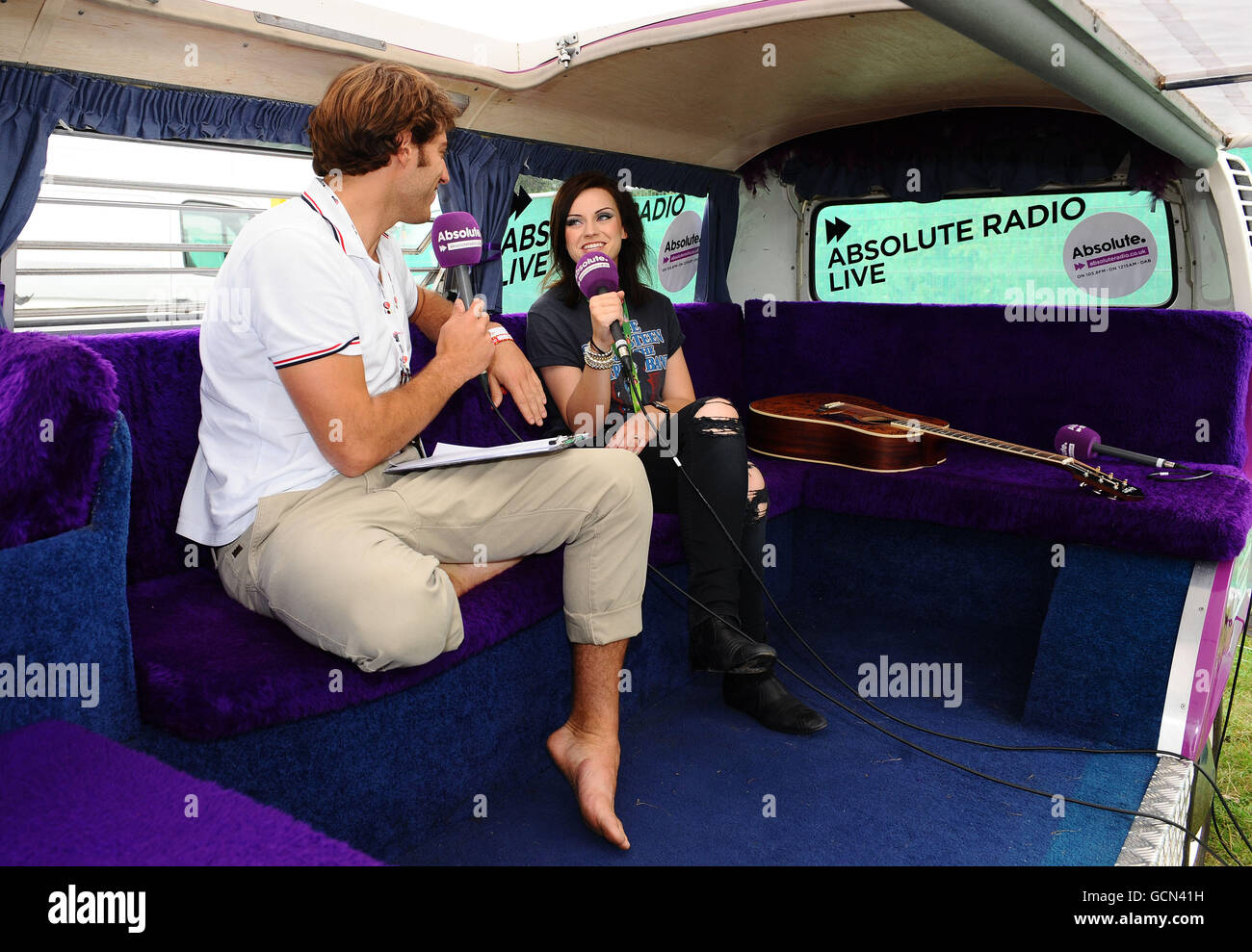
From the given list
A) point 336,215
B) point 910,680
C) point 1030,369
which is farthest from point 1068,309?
point 336,215

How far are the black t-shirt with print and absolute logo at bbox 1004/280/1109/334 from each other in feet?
5.30

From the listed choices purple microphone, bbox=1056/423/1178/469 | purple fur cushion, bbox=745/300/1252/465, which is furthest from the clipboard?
purple fur cushion, bbox=745/300/1252/465

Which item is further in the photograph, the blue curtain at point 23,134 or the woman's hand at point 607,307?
the woman's hand at point 607,307

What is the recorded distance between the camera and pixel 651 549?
2844 millimetres

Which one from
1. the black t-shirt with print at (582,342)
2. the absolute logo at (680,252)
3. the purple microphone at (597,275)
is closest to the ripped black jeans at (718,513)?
the black t-shirt with print at (582,342)

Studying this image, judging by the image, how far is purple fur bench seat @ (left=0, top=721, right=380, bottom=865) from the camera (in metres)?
1.07

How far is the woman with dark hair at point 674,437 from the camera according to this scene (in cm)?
270

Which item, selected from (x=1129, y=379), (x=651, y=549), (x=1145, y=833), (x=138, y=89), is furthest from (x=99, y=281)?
(x=1145, y=833)

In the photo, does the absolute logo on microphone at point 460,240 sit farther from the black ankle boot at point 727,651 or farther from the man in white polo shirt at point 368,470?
the black ankle boot at point 727,651

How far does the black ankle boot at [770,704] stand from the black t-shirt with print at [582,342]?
0.89 meters

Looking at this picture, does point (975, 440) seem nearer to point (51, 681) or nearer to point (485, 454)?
point (485, 454)

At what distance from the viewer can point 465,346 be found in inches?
87.7

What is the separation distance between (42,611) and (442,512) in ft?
2.79
